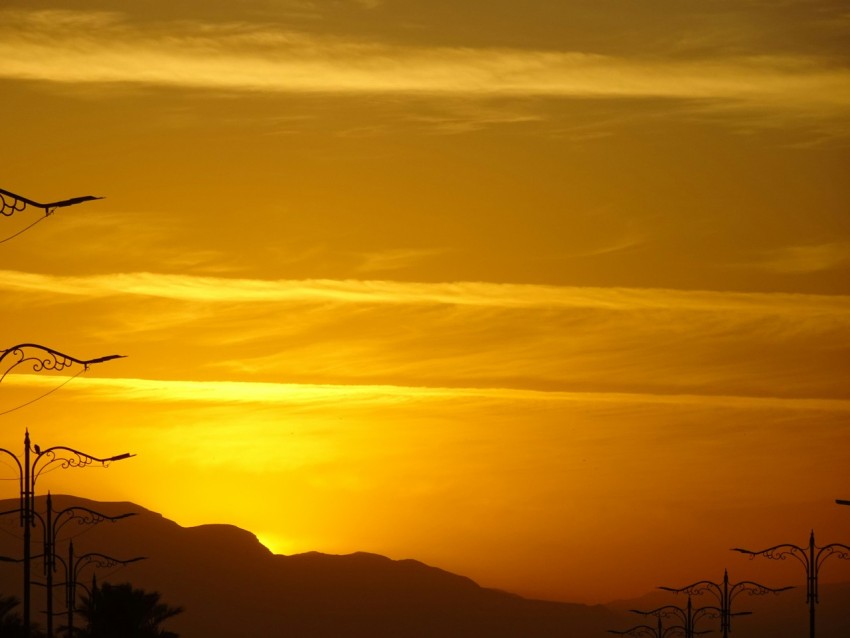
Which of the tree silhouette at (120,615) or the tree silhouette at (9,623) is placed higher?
the tree silhouette at (120,615)

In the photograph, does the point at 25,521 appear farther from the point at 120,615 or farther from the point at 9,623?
the point at 120,615

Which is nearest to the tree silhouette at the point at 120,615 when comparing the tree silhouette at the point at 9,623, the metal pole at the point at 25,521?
the tree silhouette at the point at 9,623

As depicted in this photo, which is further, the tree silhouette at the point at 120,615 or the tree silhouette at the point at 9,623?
the tree silhouette at the point at 120,615

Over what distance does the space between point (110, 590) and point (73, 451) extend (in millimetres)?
32873

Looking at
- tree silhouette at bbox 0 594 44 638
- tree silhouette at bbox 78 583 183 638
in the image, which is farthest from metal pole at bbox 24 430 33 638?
tree silhouette at bbox 78 583 183 638

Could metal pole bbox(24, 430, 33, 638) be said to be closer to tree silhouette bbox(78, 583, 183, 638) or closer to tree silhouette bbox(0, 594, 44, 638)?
tree silhouette bbox(0, 594, 44, 638)

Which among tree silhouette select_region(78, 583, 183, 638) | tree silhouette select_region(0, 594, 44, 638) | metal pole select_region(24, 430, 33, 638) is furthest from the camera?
tree silhouette select_region(78, 583, 183, 638)

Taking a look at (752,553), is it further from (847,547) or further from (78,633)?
(78,633)

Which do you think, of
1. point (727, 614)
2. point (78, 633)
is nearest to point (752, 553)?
point (727, 614)

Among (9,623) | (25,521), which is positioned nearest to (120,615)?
(9,623)

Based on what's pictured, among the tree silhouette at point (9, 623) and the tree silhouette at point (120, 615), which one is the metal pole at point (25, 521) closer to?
the tree silhouette at point (9, 623)

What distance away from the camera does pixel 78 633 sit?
285ft

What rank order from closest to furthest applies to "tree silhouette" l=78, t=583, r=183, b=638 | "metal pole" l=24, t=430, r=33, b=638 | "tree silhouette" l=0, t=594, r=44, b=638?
"metal pole" l=24, t=430, r=33, b=638, "tree silhouette" l=0, t=594, r=44, b=638, "tree silhouette" l=78, t=583, r=183, b=638

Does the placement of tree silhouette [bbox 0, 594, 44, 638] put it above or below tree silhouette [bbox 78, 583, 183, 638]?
below
